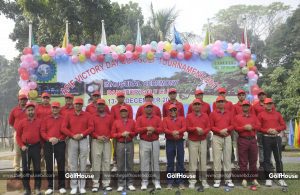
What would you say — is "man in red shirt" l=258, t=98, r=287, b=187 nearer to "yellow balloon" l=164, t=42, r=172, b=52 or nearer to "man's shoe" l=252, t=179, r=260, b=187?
"man's shoe" l=252, t=179, r=260, b=187

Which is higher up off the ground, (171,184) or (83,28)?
(83,28)

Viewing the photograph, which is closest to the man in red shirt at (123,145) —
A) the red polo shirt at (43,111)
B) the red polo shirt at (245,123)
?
the red polo shirt at (43,111)

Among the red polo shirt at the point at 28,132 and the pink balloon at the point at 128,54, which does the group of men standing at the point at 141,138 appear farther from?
the pink balloon at the point at 128,54

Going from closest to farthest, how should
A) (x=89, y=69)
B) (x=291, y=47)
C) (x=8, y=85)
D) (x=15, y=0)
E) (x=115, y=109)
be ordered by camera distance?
(x=115, y=109) < (x=89, y=69) < (x=15, y=0) < (x=291, y=47) < (x=8, y=85)

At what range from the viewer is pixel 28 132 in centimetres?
641

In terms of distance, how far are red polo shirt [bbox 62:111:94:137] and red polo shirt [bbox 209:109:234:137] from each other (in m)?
2.37

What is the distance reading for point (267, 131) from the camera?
22.5 ft

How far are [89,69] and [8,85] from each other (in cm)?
3562

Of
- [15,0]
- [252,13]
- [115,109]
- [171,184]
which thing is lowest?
[171,184]

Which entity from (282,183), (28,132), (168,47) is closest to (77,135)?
(28,132)

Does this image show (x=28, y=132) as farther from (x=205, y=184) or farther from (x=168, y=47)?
(x=168, y=47)

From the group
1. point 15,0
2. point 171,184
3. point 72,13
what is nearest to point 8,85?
point 15,0

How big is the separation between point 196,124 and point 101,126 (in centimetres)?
184

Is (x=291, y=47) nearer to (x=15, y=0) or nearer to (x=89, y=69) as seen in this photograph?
(x=15, y=0)
